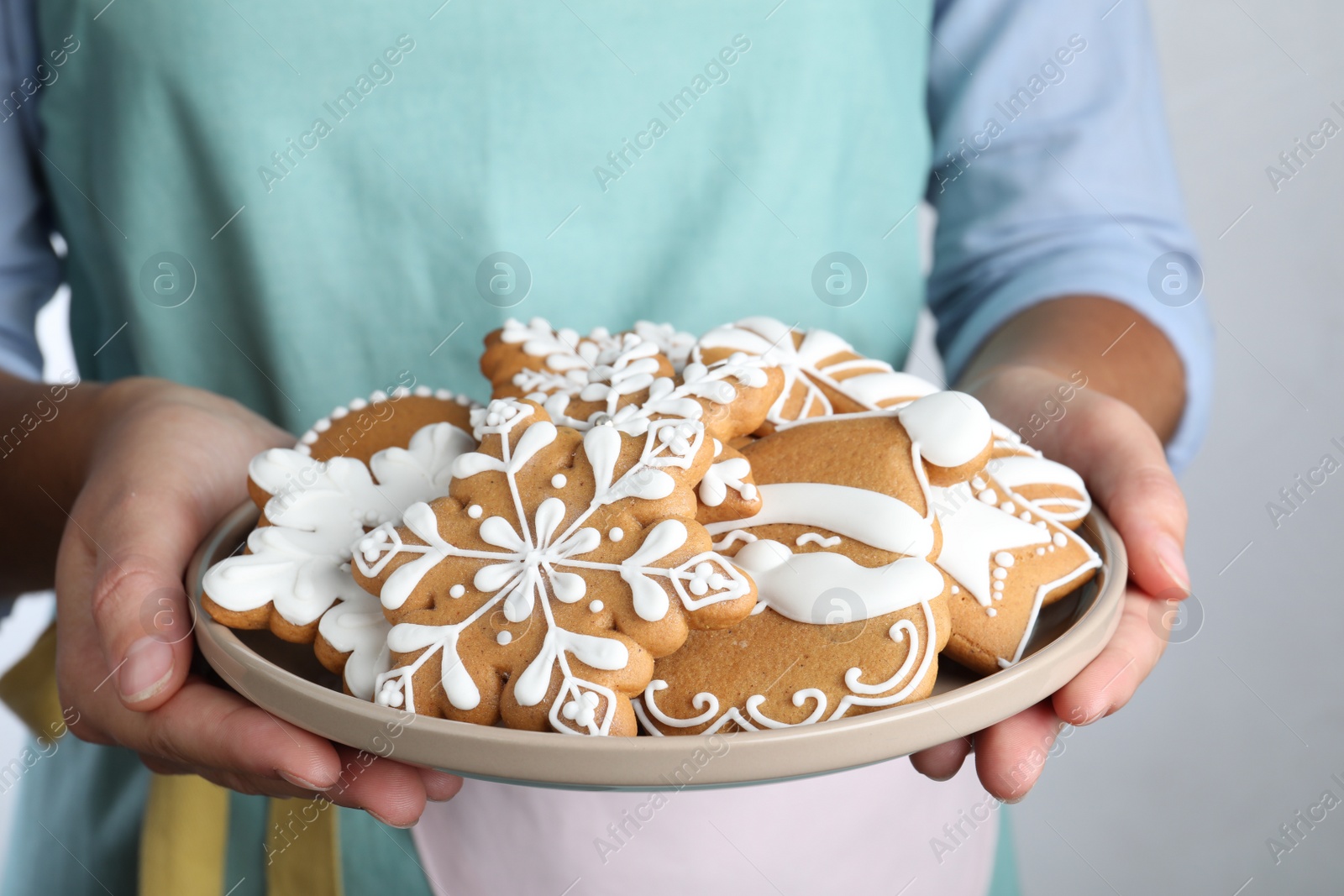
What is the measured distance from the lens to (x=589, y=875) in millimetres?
864

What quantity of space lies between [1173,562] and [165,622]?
781mm

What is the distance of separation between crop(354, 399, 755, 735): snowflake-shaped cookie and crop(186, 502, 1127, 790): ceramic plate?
0.04m

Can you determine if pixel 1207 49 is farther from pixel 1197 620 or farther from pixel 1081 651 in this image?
pixel 1081 651

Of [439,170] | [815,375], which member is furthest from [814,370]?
[439,170]

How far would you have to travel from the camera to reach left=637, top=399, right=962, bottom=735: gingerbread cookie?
2.17ft

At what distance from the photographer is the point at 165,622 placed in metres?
0.78

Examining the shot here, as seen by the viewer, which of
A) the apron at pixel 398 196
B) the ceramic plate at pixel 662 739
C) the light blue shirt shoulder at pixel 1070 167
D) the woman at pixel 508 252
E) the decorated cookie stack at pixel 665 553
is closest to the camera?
the ceramic plate at pixel 662 739

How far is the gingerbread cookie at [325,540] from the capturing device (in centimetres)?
71

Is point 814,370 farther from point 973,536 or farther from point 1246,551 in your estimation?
point 1246,551

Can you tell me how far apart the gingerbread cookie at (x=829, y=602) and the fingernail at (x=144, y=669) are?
0.36 m

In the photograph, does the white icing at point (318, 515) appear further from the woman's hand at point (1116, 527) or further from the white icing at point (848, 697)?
the woman's hand at point (1116, 527)

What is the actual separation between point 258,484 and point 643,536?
1.07 feet

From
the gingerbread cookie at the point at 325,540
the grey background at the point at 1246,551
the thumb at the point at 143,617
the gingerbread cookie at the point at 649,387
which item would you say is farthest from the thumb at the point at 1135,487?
the grey background at the point at 1246,551

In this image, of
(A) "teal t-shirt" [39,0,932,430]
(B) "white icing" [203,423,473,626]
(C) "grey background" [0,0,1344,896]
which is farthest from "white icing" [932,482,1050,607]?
(C) "grey background" [0,0,1344,896]
